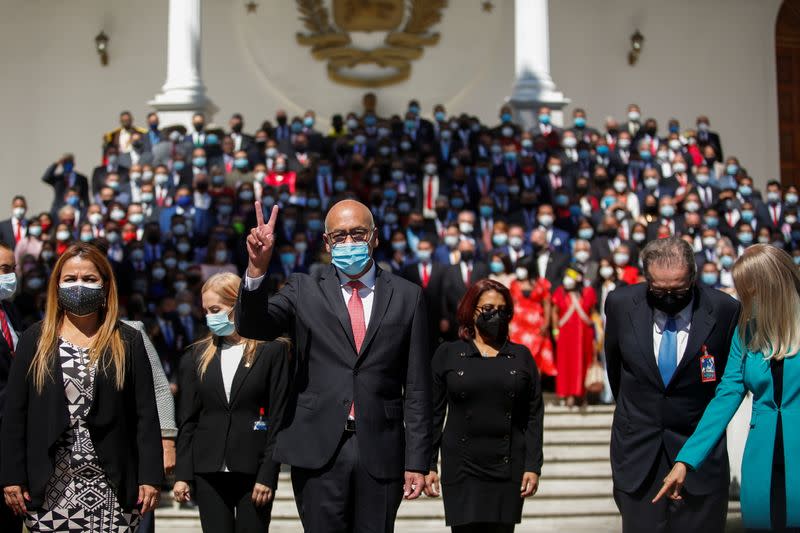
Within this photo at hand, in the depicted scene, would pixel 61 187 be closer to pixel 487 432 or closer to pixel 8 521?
pixel 8 521

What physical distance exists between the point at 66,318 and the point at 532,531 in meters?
5.36

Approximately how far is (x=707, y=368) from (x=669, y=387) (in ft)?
0.65

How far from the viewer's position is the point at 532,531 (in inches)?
382

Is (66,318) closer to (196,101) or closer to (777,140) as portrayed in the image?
(196,101)

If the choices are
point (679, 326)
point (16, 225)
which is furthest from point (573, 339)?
point (16, 225)

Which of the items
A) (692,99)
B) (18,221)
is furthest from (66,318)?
(692,99)

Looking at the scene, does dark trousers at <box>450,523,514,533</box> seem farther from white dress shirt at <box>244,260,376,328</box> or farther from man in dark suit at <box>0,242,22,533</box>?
man in dark suit at <box>0,242,22,533</box>

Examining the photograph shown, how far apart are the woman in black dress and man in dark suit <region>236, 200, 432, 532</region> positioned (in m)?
1.04

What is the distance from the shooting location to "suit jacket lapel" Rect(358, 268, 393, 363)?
5.18 m

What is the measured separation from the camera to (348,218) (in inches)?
204

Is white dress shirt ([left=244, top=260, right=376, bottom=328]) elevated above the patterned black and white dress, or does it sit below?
above

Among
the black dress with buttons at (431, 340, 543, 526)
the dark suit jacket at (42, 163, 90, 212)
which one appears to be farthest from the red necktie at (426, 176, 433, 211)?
the black dress with buttons at (431, 340, 543, 526)

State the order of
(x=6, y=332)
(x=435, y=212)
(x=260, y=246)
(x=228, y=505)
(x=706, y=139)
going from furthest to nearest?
(x=706, y=139) < (x=435, y=212) < (x=228, y=505) < (x=6, y=332) < (x=260, y=246)

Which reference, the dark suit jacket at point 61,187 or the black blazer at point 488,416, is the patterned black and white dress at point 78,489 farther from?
the dark suit jacket at point 61,187
